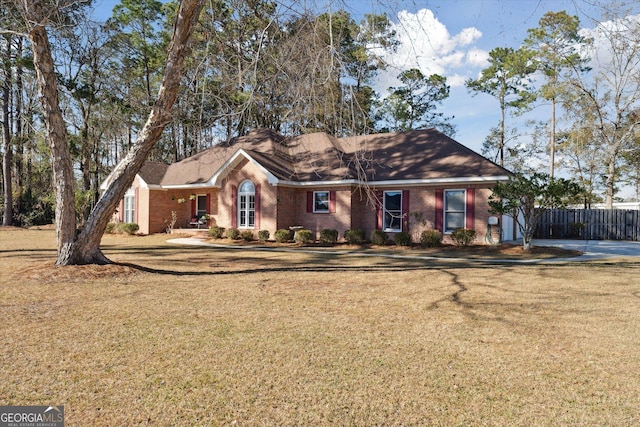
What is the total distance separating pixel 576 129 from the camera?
29531 millimetres

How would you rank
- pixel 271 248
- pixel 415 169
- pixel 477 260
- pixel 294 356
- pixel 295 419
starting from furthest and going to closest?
pixel 415 169 → pixel 271 248 → pixel 477 260 → pixel 294 356 → pixel 295 419

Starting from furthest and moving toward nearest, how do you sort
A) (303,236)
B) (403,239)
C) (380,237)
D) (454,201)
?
(303,236), (380,237), (454,201), (403,239)

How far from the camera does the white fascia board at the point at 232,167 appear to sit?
1898 centimetres

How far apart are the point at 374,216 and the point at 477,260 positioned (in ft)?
21.6

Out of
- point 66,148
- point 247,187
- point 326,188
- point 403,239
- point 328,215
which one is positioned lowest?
point 403,239

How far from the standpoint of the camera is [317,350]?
453cm

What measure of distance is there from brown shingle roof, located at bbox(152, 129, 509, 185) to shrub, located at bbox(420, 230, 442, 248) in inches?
95.4

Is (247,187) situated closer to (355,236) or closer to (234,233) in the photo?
(234,233)

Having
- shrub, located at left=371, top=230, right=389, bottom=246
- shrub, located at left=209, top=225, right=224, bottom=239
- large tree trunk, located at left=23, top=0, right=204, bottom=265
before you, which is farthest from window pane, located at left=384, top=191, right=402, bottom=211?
large tree trunk, located at left=23, top=0, right=204, bottom=265

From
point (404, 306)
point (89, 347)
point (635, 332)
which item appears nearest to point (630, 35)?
point (635, 332)

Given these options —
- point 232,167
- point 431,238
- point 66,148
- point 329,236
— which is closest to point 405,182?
point 431,238

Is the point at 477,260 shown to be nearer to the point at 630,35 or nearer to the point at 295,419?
the point at 630,35

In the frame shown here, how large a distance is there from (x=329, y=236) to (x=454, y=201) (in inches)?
227

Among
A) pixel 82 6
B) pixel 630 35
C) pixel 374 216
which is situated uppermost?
pixel 82 6
